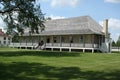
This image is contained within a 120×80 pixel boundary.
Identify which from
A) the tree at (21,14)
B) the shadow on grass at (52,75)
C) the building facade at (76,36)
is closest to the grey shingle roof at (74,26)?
the building facade at (76,36)

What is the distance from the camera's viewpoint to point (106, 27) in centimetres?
5106

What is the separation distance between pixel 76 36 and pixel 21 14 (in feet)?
52.8

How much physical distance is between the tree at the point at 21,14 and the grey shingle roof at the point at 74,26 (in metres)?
11.8

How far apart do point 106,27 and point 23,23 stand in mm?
17730

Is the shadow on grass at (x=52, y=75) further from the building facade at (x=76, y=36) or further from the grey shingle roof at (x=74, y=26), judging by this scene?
the grey shingle roof at (x=74, y=26)

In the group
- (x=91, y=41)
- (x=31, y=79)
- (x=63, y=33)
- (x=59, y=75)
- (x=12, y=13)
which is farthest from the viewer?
(x=63, y=33)

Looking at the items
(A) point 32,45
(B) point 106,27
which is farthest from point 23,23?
(A) point 32,45

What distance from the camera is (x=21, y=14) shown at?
1510 inches

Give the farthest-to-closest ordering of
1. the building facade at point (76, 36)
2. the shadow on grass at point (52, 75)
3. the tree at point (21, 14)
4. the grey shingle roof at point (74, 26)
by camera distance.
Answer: the grey shingle roof at point (74, 26) → the building facade at point (76, 36) → the tree at point (21, 14) → the shadow on grass at point (52, 75)

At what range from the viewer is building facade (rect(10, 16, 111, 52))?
161 feet

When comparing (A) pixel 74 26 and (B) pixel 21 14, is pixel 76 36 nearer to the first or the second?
(A) pixel 74 26

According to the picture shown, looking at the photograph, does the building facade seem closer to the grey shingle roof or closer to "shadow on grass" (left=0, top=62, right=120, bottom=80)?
the grey shingle roof

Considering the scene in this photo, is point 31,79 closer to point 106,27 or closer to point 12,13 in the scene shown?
point 12,13

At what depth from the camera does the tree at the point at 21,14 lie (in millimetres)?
37688
